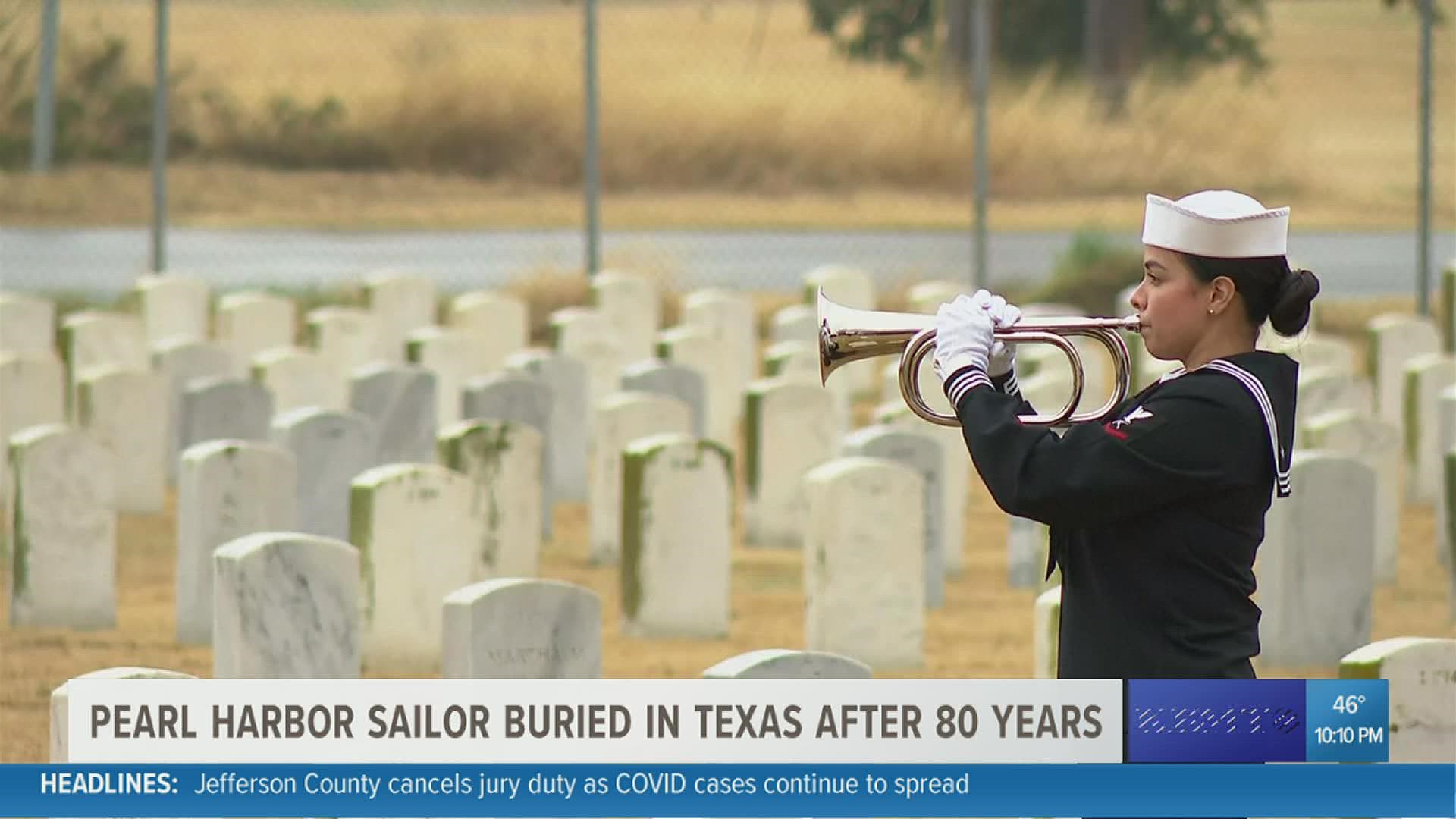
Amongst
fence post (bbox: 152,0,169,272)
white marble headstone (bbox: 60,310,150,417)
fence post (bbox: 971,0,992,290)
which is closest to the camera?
white marble headstone (bbox: 60,310,150,417)

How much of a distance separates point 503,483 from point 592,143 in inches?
207

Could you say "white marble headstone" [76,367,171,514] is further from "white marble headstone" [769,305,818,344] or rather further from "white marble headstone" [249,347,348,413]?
"white marble headstone" [769,305,818,344]

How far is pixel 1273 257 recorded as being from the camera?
3.20 metres

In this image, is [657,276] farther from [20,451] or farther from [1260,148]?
[1260,148]

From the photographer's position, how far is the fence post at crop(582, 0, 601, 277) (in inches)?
473

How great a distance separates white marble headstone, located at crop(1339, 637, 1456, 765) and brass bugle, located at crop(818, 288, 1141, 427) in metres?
1.20

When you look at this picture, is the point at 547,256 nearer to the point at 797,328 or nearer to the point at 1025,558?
the point at 797,328

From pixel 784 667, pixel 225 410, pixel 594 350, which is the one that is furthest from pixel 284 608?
pixel 594 350

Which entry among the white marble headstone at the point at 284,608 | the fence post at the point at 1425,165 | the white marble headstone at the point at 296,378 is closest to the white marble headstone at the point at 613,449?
the white marble headstone at the point at 296,378

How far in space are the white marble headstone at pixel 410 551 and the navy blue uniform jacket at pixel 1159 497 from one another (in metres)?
3.22

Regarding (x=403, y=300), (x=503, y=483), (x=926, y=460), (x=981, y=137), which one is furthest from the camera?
(x=981, y=137)

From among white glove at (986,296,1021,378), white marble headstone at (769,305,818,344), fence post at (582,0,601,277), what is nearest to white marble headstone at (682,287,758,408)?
white marble headstone at (769,305,818,344)

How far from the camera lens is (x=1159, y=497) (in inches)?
123

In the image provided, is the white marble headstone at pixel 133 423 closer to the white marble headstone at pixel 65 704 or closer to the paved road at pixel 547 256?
the white marble headstone at pixel 65 704
